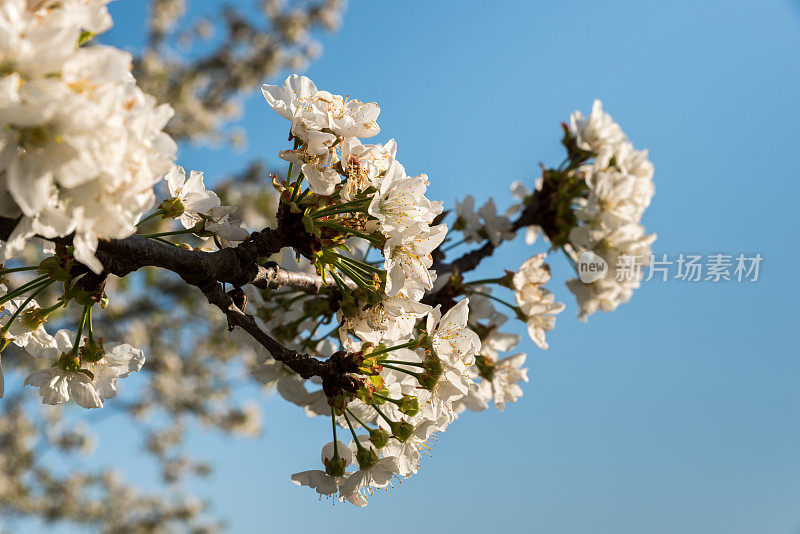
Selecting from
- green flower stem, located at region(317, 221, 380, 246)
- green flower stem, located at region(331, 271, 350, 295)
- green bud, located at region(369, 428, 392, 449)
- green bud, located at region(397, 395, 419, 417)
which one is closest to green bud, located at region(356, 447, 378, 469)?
green bud, located at region(369, 428, 392, 449)

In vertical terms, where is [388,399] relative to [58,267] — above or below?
below

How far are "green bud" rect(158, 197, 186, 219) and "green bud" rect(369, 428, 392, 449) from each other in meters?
0.80

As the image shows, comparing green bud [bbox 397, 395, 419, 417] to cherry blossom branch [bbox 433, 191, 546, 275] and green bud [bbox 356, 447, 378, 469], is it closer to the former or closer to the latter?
green bud [bbox 356, 447, 378, 469]

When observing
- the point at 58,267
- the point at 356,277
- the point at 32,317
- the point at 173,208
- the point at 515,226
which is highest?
the point at 515,226

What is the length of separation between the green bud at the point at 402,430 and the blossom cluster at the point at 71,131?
866mm

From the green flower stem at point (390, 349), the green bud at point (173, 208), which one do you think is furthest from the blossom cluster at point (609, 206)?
the green bud at point (173, 208)

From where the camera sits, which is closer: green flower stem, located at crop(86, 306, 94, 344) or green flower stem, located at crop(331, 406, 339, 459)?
green flower stem, located at crop(86, 306, 94, 344)

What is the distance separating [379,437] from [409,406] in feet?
0.51

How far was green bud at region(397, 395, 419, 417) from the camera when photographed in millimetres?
1501

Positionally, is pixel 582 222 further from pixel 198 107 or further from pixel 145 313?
pixel 198 107

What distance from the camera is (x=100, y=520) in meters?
8.59

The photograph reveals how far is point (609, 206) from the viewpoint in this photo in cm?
237

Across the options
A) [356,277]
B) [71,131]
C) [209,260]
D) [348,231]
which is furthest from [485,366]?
[71,131]

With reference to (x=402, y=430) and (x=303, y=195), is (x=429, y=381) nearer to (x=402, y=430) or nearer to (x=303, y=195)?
(x=402, y=430)
